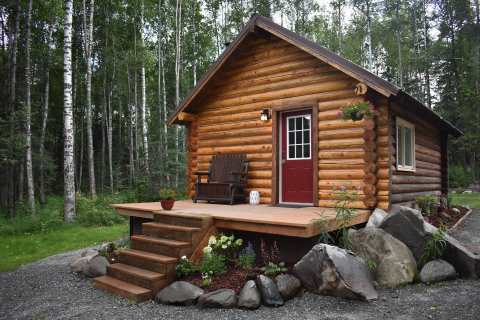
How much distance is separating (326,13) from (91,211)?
915 inches

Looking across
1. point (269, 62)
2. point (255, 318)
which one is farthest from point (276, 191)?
point (255, 318)

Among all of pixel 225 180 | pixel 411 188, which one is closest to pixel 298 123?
pixel 225 180

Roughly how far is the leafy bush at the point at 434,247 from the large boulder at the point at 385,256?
0.19 meters

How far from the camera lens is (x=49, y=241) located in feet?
27.5

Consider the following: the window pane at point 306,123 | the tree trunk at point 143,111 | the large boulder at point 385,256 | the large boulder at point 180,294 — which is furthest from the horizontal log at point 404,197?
the tree trunk at point 143,111

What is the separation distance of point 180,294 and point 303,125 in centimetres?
469

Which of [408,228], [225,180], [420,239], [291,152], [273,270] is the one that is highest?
[291,152]

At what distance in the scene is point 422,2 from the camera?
23.6 metres

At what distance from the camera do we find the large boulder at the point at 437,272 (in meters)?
4.50

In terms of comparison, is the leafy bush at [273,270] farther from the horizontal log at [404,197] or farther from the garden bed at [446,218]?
the garden bed at [446,218]

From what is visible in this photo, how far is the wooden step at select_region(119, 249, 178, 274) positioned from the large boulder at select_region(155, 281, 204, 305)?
34 cm

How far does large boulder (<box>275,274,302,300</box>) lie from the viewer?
430 cm

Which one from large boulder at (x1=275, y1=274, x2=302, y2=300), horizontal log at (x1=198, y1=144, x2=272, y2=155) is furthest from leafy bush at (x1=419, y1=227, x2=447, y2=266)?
horizontal log at (x1=198, y1=144, x2=272, y2=155)

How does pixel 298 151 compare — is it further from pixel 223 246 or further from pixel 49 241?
pixel 49 241
